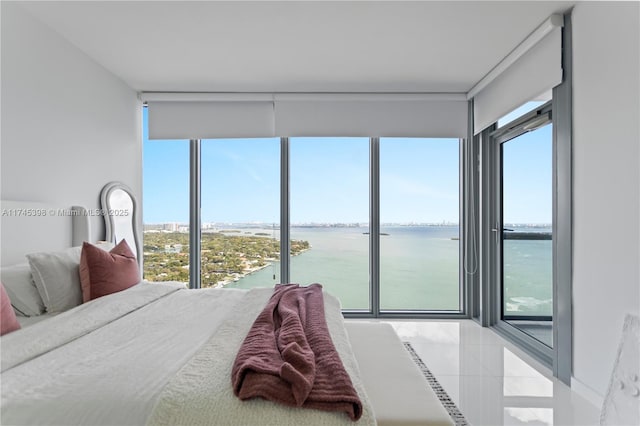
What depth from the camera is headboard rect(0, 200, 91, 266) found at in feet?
7.29

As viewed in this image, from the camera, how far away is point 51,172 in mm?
2715

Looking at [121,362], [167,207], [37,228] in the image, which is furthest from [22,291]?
[167,207]

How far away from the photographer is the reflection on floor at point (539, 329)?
3.11m

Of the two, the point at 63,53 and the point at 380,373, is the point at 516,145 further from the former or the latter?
the point at 63,53

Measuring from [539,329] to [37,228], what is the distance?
4.16 m

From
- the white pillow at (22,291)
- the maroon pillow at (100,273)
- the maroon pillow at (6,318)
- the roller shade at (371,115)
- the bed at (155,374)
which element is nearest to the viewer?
the bed at (155,374)

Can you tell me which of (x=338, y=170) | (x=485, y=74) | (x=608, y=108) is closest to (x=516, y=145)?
(x=485, y=74)

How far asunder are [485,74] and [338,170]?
5.98ft

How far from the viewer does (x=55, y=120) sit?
2754mm

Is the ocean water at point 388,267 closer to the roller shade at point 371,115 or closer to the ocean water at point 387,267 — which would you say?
the ocean water at point 387,267

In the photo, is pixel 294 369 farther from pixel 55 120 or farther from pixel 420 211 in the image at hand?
pixel 420 211

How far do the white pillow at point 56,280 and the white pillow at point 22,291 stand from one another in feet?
0.10

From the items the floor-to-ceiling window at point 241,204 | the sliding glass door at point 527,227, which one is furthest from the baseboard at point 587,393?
the floor-to-ceiling window at point 241,204

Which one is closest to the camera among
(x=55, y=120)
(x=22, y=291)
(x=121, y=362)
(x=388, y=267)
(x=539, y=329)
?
(x=121, y=362)
